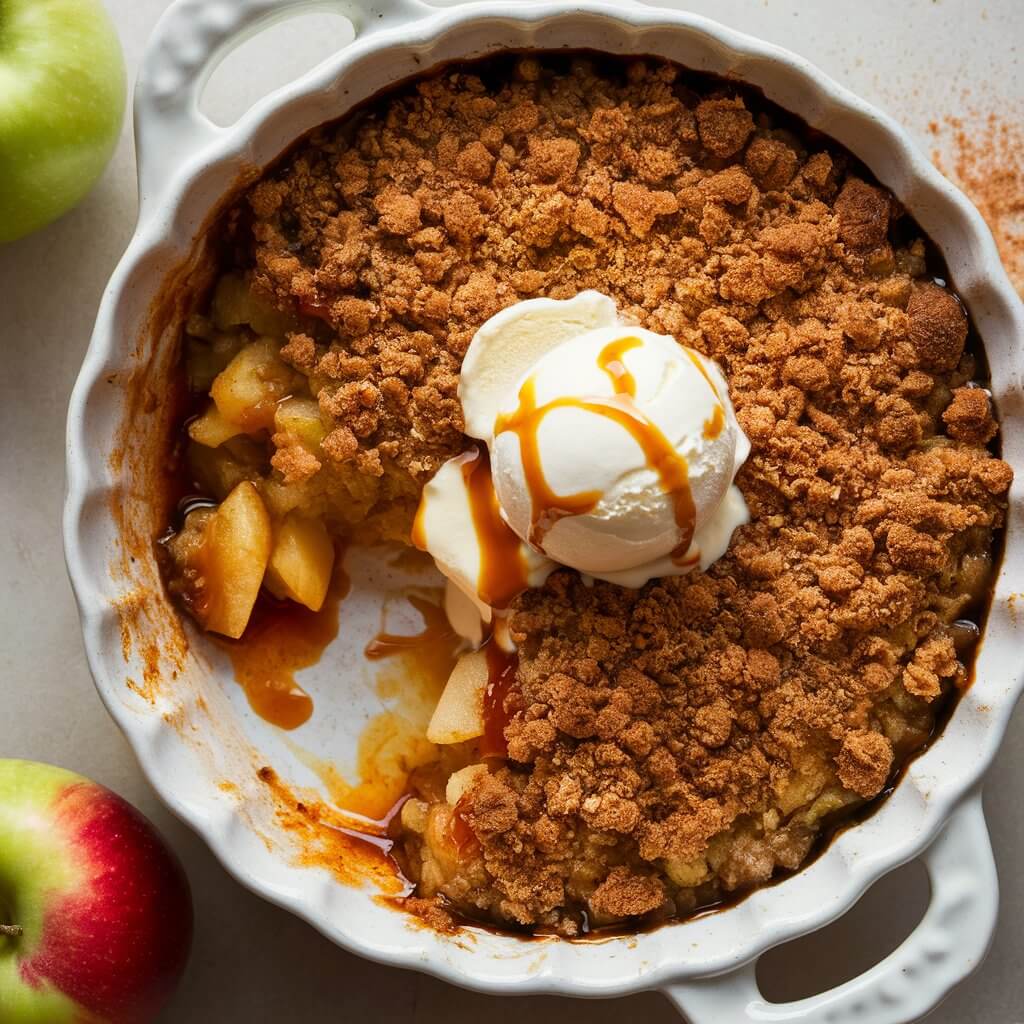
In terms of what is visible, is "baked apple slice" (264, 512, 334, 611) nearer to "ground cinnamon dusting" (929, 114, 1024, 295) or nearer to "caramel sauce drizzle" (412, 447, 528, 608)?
"caramel sauce drizzle" (412, 447, 528, 608)

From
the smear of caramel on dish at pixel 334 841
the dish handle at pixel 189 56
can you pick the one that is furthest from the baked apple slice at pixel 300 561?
the dish handle at pixel 189 56

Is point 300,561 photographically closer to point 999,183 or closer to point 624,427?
point 624,427

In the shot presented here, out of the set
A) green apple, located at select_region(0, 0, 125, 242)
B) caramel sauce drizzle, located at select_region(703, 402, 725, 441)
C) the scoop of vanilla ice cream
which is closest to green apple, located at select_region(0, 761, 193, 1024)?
the scoop of vanilla ice cream

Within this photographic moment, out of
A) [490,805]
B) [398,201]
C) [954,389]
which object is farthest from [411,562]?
[954,389]

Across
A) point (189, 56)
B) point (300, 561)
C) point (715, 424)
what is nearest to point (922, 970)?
point (715, 424)

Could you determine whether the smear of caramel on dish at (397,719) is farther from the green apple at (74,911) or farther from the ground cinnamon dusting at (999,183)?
the ground cinnamon dusting at (999,183)

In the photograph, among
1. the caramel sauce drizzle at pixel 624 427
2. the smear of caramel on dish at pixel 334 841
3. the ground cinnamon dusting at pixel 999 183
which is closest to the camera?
the caramel sauce drizzle at pixel 624 427

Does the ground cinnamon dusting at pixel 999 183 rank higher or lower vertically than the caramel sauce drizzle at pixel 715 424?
higher
